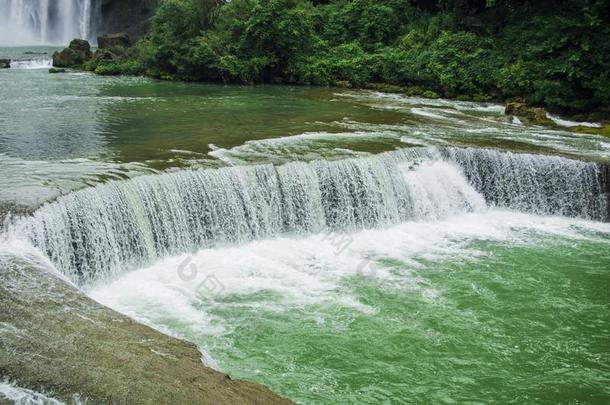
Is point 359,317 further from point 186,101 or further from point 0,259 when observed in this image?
point 186,101

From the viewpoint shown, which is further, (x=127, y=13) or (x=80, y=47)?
(x=127, y=13)

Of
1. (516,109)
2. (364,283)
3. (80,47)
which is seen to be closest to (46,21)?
(80,47)

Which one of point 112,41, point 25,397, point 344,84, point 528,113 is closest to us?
point 25,397

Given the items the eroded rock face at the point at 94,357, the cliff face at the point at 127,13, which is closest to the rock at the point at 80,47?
the cliff face at the point at 127,13

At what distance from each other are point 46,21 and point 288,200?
4454cm

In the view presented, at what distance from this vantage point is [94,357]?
192 inches

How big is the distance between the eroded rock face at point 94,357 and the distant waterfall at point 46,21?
45644 mm

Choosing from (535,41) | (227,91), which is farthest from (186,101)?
(535,41)

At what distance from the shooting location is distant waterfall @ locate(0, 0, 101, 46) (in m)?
47.2

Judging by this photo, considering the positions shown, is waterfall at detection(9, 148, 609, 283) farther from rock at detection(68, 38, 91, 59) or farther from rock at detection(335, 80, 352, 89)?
rock at detection(68, 38, 91, 59)

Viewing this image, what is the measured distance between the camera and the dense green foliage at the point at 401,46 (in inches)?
733

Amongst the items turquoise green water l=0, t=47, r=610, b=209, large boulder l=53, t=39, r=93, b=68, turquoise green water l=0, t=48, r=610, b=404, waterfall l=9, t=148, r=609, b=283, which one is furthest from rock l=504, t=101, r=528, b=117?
large boulder l=53, t=39, r=93, b=68

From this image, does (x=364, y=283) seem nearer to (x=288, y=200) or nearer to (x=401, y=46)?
(x=288, y=200)

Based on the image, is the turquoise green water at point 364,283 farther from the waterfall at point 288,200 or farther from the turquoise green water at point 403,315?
the waterfall at point 288,200
